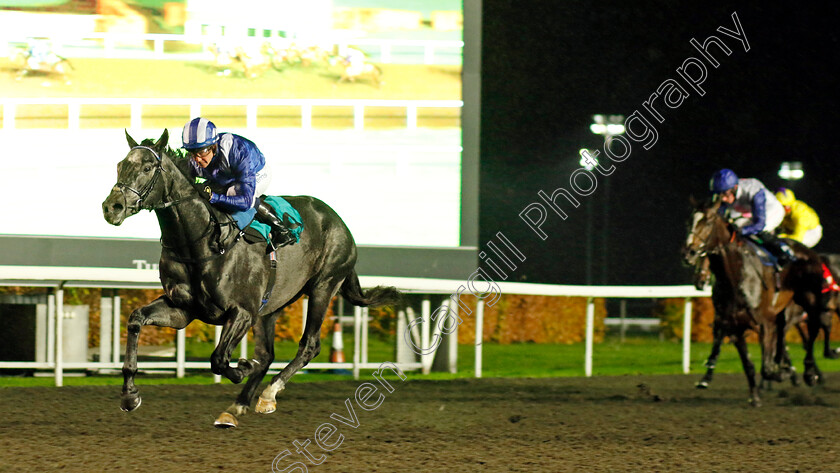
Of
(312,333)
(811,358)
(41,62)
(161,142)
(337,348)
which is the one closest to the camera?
(161,142)

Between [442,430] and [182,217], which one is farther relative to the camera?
[442,430]

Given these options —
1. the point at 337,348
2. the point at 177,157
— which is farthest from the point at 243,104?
the point at 177,157

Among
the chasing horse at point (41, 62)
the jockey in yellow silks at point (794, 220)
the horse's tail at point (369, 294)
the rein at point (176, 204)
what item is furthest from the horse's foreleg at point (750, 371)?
the chasing horse at point (41, 62)

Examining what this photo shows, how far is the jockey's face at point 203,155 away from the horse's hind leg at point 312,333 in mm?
1069

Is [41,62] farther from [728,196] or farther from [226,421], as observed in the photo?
[728,196]

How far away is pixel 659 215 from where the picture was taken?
1054 inches

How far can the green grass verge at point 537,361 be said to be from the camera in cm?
711

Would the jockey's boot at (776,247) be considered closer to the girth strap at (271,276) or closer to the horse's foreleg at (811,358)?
the horse's foreleg at (811,358)

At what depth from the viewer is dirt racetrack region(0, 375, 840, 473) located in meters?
3.69

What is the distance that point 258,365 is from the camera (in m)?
4.57

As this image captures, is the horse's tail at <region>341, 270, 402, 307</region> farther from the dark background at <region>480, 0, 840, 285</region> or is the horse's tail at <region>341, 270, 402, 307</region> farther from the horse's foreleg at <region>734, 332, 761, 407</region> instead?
the dark background at <region>480, 0, 840, 285</region>

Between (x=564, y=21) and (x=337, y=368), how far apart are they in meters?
19.1

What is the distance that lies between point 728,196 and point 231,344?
3622 mm

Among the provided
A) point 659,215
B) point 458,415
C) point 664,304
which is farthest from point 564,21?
point 458,415
